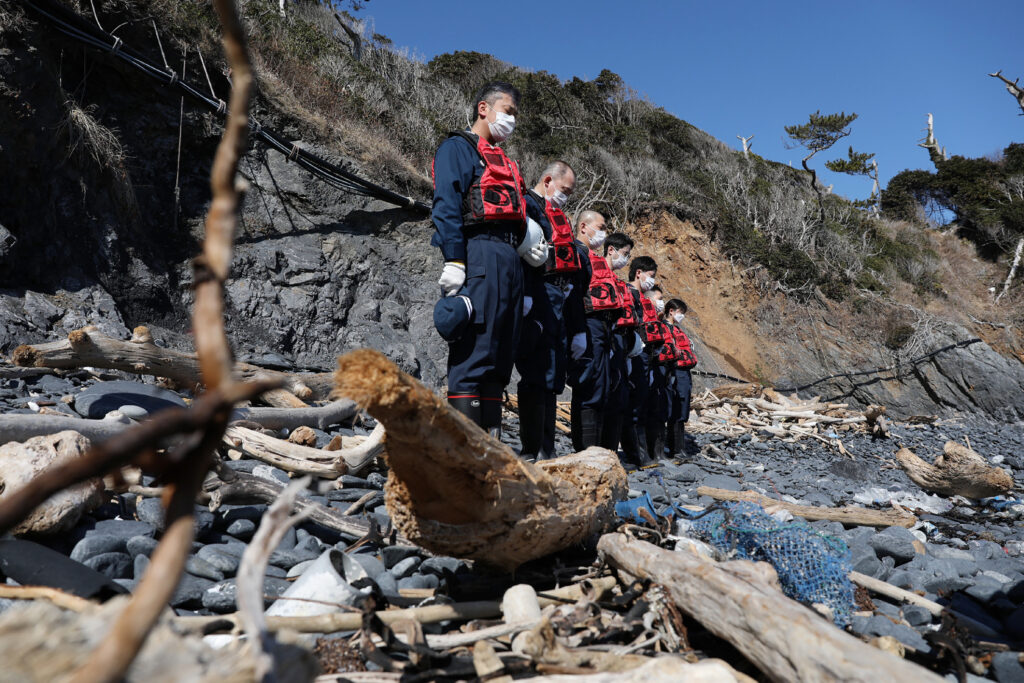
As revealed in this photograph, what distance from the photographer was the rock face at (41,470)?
2.07m

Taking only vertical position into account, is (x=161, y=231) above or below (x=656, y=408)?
above

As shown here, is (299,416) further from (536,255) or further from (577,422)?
(577,422)

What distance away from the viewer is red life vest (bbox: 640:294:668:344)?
27.6ft

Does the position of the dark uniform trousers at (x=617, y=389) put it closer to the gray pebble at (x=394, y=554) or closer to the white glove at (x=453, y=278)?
the white glove at (x=453, y=278)

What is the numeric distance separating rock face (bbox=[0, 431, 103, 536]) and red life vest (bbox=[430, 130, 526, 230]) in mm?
2368

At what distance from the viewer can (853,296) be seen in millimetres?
20203

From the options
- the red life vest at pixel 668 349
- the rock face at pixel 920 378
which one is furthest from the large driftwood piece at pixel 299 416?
the rock face at pixel 920 378

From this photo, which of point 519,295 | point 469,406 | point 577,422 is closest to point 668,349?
point 577,422

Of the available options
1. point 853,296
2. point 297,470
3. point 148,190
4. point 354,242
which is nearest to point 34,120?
point 148,190

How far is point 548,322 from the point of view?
15.1 feet

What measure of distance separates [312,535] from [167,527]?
2.12 meters

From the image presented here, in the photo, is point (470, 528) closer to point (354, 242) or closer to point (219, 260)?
point (219, 260)

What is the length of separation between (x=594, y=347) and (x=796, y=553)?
3.89 m

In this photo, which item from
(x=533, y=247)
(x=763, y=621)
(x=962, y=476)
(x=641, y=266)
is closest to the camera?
(x=763, y=621)
